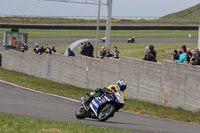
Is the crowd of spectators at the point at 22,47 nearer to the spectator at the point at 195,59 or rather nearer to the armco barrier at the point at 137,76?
the armco barrier at the point at 137,76

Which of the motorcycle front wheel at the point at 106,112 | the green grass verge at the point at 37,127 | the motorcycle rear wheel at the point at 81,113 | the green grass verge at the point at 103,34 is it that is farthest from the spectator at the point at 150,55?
the green grass verge at the point at 103,34

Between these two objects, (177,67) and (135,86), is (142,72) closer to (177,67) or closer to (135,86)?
(135,86)

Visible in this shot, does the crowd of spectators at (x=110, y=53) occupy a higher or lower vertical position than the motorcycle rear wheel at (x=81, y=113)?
higher

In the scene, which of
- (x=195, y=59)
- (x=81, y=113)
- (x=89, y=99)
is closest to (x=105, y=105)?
(x=89, y=99)

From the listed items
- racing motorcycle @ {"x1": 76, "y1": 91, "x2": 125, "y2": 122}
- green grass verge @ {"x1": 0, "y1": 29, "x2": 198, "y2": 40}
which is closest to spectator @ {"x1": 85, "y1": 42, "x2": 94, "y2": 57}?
racing motorcycle @ {"x1": 76, "y1": 91, "x2": 125, "y2": 122}

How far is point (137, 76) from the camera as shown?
21.9 m

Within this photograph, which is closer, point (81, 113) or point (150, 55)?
point (81, 113)

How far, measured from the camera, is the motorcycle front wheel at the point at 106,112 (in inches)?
473

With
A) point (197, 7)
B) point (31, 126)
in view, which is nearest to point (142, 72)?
point (31, 126)

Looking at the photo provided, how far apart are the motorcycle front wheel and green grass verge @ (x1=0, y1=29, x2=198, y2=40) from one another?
50624mm

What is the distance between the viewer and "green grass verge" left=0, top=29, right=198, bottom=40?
6450cm

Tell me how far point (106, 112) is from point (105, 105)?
203 millimetres

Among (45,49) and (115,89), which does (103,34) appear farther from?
(115,89)

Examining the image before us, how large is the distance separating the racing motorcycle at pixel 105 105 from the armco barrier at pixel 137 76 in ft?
21.9
